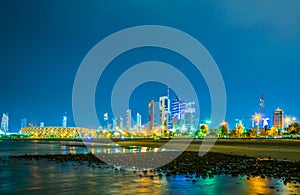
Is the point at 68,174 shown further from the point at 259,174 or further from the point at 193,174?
the point at 259,174

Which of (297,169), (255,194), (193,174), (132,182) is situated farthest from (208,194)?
(297,169)

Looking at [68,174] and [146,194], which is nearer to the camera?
[146,194]

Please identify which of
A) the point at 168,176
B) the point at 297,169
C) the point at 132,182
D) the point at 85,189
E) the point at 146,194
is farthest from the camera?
the point at 297,169

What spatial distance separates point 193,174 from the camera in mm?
22125

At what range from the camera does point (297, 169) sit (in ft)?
77.4

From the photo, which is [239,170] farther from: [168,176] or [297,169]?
[168,176]

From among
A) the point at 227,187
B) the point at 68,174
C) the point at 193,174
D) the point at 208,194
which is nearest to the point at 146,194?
the point at 208,194

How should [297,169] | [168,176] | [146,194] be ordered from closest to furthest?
[146,194], [168,176], [297,169]

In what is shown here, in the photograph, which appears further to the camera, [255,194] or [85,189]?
[85,189]

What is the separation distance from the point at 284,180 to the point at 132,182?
8.10 m

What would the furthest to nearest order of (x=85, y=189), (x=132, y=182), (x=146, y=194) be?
(x=132, y=182), (x=85, y=189), (x=146, y=194)

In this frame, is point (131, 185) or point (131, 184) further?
point (131, 184)

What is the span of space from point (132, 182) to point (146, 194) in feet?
12.0

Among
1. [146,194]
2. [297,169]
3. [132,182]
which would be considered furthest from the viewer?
[297,169]
